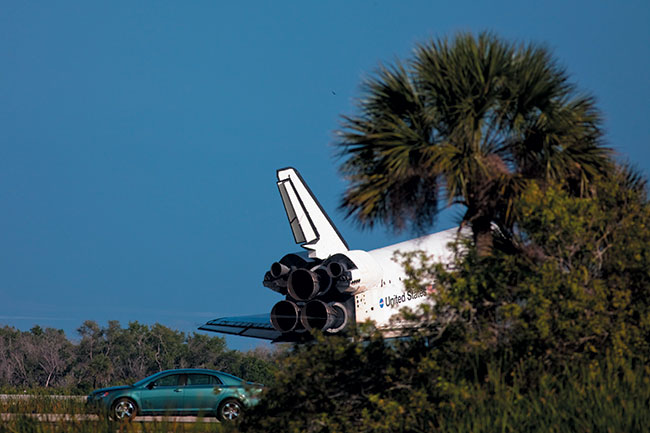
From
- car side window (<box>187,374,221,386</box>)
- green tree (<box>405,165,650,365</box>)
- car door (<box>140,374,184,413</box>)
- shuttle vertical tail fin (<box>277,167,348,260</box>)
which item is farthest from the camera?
shuttle vertical tail fin (<box>277,167,348,260</box>)

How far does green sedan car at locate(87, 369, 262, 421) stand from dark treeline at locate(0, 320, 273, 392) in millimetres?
53068

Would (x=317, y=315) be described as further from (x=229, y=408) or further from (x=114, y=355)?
(x=114, y=355)

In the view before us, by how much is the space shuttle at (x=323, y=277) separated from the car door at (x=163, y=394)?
9.62 meters

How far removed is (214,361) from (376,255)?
1963 inches

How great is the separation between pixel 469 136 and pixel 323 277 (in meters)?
18.5

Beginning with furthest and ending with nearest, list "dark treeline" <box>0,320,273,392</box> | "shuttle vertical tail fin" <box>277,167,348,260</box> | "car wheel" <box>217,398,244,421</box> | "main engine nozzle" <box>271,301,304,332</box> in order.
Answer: "dark treeline" <box>0,320,273,392</box>, "shuttle vertical tail fin" <box>277,167,348,260</box>, "main engine nozzle" <box>271,301,304,332</box>, "car wheel" <box>217,398,244,421</box>

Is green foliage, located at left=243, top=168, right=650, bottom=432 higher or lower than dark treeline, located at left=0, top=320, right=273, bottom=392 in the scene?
lower

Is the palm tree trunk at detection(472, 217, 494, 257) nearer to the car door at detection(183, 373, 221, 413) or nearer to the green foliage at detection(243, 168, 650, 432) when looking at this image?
the green foliage at detection(243, 168, 650, 432)

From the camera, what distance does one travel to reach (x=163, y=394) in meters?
18.5

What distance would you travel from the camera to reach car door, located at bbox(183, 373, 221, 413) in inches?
711

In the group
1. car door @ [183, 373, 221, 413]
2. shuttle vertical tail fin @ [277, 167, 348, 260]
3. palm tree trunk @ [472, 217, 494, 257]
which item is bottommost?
car door @ [183, 373, 221, 413]

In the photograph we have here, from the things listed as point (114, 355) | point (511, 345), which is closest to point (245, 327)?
point (511, 345)

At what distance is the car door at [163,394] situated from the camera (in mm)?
18281

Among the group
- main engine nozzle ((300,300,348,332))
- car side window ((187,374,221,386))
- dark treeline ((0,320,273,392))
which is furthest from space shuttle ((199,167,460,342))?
dark treeline ((0,320,273,392))
